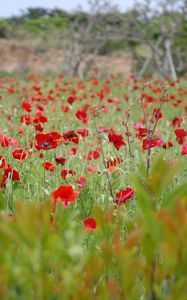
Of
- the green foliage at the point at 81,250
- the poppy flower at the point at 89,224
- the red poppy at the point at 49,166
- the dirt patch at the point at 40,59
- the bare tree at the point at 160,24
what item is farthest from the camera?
the dirt patch at the point at 40,59

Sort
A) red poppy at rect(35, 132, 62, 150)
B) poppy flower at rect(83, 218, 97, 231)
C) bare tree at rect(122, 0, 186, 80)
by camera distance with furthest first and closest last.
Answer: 1. bare tree at rect(122, 0, 186, 80)
2. red poppy at rect(35, 132, 62, 150)
3. poppy flower at rect(83, 218, 97, 231)

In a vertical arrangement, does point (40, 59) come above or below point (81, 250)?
below

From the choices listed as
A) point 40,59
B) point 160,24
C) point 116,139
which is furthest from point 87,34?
point 116,139

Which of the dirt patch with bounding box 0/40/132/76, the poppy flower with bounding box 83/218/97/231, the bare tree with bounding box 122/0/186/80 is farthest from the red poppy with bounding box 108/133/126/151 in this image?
the dirt patch with bounding box 0/40/132/76

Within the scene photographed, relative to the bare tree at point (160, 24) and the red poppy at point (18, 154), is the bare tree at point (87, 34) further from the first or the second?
the red poppy at point (18, 154)

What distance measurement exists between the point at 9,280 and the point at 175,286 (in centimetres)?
28

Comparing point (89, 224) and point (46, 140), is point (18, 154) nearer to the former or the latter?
point (46, 140)

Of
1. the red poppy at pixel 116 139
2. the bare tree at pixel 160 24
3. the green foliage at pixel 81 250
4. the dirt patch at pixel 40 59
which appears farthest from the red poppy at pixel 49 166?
the dirt patch at pixel 40 59

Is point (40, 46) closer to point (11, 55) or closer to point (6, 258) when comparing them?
point (11, 55)

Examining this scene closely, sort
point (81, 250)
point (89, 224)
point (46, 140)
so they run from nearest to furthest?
1. point (81, 250)
2. point (89, 224)
3. point (46, 140)

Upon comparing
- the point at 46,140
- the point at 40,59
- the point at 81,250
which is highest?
the point at 81,250

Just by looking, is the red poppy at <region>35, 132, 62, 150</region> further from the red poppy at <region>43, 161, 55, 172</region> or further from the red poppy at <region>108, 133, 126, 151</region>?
the red poppy at <region>108, 133, 126, 151</region>

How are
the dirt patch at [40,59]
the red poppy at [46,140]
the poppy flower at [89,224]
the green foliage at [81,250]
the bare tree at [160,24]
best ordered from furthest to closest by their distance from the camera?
the dirt patch at [40,59] → the bare tree at [160,24] → the red poppy at [46,140] → the poppy flower at [89,224] → the green foliage at [81,250]

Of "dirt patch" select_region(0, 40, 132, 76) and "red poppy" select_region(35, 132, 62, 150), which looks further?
"dirt patch" select_region(0, 40, 132, 76)
